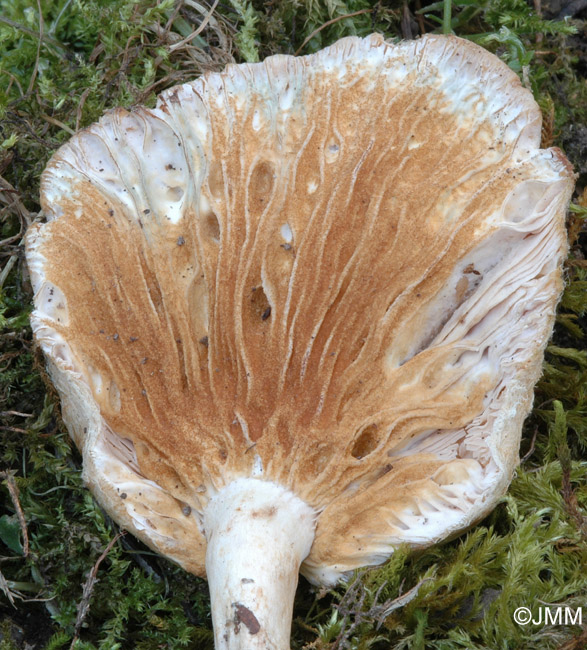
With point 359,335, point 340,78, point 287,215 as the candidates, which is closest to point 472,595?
point 359,335

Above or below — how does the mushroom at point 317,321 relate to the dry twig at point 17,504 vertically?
above

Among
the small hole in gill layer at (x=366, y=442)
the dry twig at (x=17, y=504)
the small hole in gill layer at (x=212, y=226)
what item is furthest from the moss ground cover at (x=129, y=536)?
the small hole in gill layer at (x=212, y=226)

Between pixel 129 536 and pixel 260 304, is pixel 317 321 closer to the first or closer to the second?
pixel 260 304

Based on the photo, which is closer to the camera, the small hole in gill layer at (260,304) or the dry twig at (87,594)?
the small hole in gill layer at (260,304)

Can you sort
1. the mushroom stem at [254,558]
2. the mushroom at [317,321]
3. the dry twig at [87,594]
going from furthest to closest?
the dry twig at [87,594], the mushroom at [317,321], the mushroom stem at [254,558]

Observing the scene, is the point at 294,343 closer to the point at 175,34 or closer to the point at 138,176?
the point at 138,176

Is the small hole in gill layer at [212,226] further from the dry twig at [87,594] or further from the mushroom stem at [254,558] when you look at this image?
the dry twig at [87,594]

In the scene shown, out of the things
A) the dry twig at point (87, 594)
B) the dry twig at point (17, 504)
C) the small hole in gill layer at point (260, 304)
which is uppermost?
the small hole in gill layer at point (260, 304)

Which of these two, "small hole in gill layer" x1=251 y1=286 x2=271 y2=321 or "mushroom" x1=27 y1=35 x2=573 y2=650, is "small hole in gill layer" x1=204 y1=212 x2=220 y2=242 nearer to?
"mushroom" x1=27 y1=35 x2=573 y2=650
